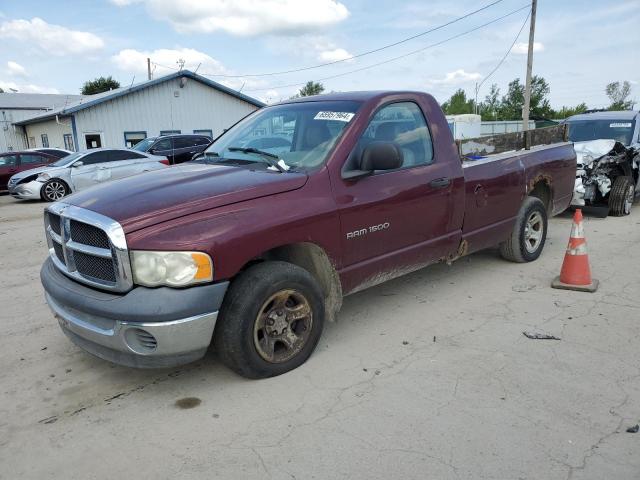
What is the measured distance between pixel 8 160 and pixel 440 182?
17825mm

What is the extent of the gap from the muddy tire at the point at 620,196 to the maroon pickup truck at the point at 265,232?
210 inches

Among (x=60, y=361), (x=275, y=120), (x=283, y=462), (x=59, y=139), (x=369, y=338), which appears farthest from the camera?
(x=59, y=139)

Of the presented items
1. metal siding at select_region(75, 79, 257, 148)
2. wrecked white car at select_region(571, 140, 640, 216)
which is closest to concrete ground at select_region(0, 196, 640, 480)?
wrecked white car at select_region(571, 140, 640, 216)

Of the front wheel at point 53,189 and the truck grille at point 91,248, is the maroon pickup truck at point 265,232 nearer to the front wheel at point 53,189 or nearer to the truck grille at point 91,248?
the truck grille at point 91,248

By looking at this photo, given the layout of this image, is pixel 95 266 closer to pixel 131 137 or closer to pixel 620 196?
pixel 620 196

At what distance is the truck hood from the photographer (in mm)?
2928

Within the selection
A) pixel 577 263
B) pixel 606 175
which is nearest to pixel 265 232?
pixel 577 263

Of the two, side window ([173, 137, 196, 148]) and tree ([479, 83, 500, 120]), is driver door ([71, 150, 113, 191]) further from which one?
tree ([479, 83, 500, 120])

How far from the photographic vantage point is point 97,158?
14.6 metres

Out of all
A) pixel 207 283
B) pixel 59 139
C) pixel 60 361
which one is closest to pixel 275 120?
pixel 207 283

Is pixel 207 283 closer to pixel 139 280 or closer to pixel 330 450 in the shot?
pixel 139 280

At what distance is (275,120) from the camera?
14.3 feet

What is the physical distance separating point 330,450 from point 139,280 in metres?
1.41

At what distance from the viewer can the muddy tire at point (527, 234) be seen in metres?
5.60
